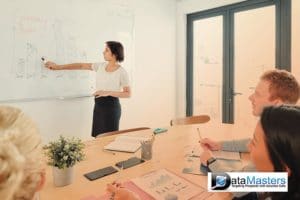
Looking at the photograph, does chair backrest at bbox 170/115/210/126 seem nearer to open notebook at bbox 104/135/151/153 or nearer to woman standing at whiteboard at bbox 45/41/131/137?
woman standing at whiteboard at bbox 45/41/131/137

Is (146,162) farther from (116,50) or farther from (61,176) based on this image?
(116,50)

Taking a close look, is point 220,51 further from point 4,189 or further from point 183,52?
point 4,189

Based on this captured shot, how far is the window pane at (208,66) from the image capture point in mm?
4090

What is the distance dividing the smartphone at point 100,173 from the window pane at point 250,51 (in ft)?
8.32

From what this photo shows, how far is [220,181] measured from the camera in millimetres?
1228

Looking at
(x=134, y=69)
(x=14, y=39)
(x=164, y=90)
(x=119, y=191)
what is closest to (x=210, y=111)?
(x=164, y=90)

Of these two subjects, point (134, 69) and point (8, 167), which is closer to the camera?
point (8, 167)

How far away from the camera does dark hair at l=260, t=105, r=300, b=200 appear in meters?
0.75

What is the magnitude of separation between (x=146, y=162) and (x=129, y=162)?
0.34 ft

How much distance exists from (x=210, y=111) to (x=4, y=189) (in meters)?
3.93

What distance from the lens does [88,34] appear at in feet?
10.5

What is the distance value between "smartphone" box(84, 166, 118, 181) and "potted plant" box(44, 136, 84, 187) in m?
0.12

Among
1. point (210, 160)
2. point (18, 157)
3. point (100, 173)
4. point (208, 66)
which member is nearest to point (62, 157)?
point (100, 173)

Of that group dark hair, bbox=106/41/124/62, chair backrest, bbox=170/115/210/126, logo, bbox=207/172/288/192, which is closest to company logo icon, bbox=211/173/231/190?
logo, bbox=207/172/288/192
